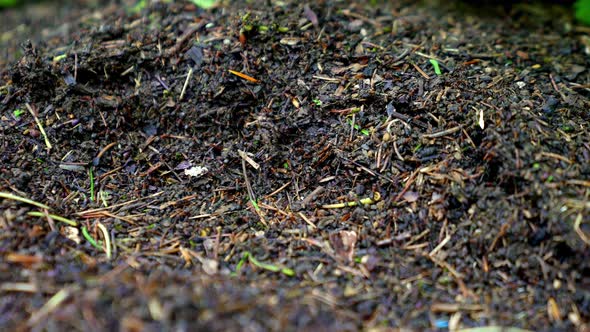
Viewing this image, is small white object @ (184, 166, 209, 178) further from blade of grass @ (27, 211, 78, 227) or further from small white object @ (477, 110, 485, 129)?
small white object @ (477, 110, 485, 129)

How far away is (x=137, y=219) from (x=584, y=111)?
2.66m

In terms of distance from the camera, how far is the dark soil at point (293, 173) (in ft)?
7.12

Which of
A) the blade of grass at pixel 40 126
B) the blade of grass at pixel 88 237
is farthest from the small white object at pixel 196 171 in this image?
the blade of grass at pixel 40 126

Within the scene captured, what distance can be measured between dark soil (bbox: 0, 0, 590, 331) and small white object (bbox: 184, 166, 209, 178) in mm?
19

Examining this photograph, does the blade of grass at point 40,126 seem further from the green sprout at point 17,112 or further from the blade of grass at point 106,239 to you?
the blade of grass at point 106,239

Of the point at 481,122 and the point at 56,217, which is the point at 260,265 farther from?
the point at 481,122

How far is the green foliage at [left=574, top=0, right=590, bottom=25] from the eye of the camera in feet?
12.4

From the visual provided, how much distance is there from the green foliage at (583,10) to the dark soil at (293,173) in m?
0.21

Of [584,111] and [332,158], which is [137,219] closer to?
[332,158]

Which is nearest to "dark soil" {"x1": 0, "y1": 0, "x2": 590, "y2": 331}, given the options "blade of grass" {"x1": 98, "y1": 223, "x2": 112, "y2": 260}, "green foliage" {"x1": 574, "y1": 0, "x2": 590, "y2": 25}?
"blade of grass" {"x1": 98, "y1": 223, "x2": 112, "y2": 260}

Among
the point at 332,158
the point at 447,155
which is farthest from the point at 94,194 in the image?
the point at 447,155

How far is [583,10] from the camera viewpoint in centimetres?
380

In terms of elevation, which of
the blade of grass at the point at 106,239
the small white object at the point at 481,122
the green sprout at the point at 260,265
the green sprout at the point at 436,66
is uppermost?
the green sprout at the point at 436,66

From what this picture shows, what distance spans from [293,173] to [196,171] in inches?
23.5
